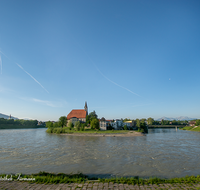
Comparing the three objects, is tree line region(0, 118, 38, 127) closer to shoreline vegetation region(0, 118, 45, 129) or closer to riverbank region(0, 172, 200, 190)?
shoreline vegetation region(0, 118, 45, 129)

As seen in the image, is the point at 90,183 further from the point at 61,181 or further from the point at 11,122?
the point at 11,122

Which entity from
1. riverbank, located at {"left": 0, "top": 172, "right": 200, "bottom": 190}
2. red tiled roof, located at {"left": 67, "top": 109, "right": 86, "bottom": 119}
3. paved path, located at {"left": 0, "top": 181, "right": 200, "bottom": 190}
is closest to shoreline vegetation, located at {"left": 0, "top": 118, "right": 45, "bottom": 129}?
red tiled roof, located at {"left": 67, "top": 109, "right": 86, "bottom": 119}

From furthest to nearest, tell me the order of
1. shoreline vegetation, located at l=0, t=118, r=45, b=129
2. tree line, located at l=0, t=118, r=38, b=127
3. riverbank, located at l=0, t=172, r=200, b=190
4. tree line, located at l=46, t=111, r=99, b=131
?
tree line, located at l=0, t=118, r=38, b=127
shoreline vegetation, located at l=0, t=118, r=45, b=129
tree line, located at l=46, t=111, r=99, b=131
riverbank, located at l=0, t=172, r=200, b=190

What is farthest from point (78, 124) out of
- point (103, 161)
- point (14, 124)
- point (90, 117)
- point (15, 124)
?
point (15, 124)

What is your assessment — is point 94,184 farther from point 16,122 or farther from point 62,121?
point 16,122

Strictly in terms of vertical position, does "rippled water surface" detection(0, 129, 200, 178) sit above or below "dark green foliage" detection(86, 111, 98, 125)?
below

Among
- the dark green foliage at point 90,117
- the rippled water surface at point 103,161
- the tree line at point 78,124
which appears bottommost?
the rippled water surface at point 103,161

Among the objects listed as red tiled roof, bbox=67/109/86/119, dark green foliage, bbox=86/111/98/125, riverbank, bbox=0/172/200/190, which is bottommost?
riverbank, bbox=0/172/200/190

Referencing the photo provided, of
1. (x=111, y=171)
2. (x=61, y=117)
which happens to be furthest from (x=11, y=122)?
(x=111, y=171)

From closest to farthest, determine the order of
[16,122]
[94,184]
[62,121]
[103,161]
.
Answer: [94,184] → [103,161] → [62,121] → [16,122]

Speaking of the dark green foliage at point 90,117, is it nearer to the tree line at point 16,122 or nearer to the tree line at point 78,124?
the tree line at point 78,124

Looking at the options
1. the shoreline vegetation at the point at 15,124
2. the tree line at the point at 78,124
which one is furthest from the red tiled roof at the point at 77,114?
the shoreline vegetation at the point at 15,124

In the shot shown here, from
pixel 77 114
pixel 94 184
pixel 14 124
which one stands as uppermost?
pixel 77 114

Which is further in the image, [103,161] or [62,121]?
[62,121]
